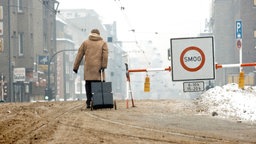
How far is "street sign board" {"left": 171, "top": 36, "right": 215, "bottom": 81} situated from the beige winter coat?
2796 mm

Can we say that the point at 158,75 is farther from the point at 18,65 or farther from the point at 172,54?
the point at 172,54

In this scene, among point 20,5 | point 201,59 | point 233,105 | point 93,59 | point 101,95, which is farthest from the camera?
point 20,5

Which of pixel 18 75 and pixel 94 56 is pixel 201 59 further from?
pixel 18 75

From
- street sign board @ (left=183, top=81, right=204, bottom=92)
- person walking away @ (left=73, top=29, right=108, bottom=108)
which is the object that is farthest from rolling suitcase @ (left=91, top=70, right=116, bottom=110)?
street sign board @ (left=183, top=81, right=204, bottom=92)

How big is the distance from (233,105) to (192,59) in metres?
2.14

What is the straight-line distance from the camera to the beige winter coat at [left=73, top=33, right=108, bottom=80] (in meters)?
12.7

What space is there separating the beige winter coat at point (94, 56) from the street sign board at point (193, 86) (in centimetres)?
312

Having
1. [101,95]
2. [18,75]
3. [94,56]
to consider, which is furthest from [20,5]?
[101,95]

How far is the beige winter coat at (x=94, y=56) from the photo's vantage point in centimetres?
1268

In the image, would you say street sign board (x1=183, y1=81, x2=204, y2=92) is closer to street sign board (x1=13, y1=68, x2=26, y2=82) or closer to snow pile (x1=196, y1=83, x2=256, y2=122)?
snow pile (x1=196, y1=83, x2=256, y2=122)

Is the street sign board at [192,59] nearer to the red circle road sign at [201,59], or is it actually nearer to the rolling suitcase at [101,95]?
the red circle road sign at [201,59]

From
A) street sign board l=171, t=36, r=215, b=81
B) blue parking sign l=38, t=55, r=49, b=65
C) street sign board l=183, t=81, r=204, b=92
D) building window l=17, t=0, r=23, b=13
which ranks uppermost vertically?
building window l=17, t=0, r=23, b=13

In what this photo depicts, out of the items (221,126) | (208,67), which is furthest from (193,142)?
(208,67)

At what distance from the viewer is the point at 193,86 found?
995 cm
